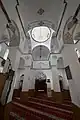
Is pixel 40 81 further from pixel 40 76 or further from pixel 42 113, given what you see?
pixel 42 113

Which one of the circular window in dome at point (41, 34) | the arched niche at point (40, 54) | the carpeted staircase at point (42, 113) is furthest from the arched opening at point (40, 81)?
the carpeted staircase at point (42, 113)

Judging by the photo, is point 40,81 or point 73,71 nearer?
point 73,71

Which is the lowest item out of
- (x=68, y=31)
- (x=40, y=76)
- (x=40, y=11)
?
(x=68, y=31)

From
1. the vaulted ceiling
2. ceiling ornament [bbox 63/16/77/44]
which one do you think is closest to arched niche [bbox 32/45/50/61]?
the vaulted ceiling

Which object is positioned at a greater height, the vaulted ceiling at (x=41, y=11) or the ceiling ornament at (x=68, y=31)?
the vaulted ceiling at (x=41, y=11)

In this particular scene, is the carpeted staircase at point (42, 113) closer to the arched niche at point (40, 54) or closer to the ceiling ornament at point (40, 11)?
the ceiling ornament at point (40, 11)

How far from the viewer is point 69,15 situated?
13.1 feet

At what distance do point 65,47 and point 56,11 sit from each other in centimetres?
224

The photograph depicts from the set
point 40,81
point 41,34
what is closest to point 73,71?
point 41,34

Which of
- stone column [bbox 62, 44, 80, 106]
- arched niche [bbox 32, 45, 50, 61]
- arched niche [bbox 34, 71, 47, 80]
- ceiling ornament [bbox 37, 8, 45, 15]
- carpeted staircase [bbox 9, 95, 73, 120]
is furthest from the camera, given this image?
arched niche [bbox 34, 71, 47, 80]

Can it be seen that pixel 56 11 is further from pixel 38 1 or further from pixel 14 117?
pixel 14 117

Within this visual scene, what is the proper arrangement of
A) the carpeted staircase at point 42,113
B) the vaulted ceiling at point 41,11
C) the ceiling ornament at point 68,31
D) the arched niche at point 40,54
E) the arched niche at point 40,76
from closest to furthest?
the carpeted staircase at point 42,113 < the ceiling ornament at point 68,31 < the vaulted ceiling at point 41,11 < the arched niche at point 40,54 < the arched niche at point 40,76

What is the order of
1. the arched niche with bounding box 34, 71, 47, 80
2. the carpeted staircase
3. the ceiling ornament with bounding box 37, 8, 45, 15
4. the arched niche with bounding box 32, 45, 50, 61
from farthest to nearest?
the arched niche with bounding box 34, 71, 47, 80, the arched niche with bounding box 32, 45, 50, 61, the ceiling ornament with bounding box 37, 8, 45, 15, the carpeted staircase

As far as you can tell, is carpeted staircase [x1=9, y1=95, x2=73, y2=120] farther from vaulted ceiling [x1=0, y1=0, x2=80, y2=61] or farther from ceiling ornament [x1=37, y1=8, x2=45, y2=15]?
ceiling ornament [x1=37, y1=8, x2=45, y2=15]
